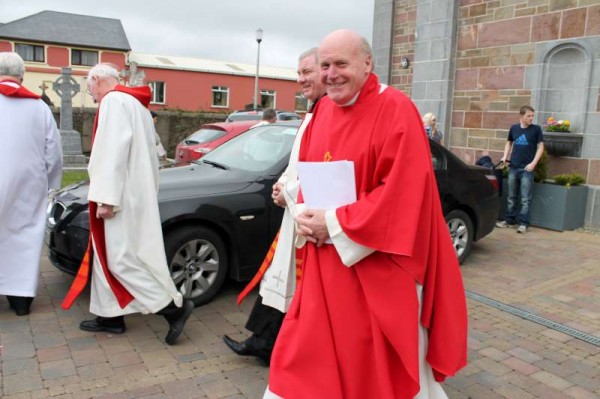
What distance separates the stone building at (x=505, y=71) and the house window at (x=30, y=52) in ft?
141

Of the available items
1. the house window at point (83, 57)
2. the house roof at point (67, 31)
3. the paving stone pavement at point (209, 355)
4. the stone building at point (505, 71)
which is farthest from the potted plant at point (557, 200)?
the house roof at point (67, 31)

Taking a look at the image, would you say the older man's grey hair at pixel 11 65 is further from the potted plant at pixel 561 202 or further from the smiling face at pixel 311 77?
the potted plant at pixel 561 202

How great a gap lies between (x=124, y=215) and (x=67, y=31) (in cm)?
5123

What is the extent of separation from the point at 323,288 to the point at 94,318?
8.50 feet

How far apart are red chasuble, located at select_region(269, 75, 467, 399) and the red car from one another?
8041mm

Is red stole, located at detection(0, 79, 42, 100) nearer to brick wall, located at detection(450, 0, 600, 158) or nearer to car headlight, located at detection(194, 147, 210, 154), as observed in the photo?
car headlight, located at detection(194, 147, 210, 154)

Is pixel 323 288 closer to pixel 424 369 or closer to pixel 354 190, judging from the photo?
pixel 354 190

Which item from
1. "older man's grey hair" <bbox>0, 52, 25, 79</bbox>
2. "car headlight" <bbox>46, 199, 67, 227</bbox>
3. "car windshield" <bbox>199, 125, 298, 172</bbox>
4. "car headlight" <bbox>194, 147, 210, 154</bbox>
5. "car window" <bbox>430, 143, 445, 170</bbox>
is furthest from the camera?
"car headlight" <bbox>194, 147, 210, 154</bbox>

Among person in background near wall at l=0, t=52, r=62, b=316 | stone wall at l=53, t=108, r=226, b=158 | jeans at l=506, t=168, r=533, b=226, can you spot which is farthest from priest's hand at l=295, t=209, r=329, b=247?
stone wall at l=53, t=108, r=226, b=158

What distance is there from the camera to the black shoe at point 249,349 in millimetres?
3701

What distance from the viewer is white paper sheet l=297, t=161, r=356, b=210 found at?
2438 mm

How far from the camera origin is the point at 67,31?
49094 millimetres

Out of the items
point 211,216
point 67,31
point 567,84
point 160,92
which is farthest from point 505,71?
point 67,31

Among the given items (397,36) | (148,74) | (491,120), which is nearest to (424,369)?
(491,120)
